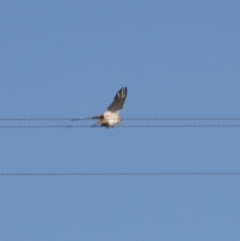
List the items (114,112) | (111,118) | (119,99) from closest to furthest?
(111,118) → (114,112) → (119,99)

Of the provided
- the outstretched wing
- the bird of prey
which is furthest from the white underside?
the outstretched wing

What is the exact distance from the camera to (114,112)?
2294 centimetres

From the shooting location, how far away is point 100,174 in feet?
53.5

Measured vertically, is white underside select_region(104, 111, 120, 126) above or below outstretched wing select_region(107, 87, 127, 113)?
below

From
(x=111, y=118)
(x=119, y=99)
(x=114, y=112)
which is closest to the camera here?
(x=111, y=118)

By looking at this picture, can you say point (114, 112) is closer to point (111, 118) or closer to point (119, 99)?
point (119, 99)

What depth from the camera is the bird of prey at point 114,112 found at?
21.7m

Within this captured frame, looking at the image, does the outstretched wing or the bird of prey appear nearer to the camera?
the bird of prey

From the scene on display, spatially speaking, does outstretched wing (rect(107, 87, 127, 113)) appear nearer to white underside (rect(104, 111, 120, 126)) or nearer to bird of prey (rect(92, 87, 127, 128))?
bird of prey (rect(92, 87, 127, 128))

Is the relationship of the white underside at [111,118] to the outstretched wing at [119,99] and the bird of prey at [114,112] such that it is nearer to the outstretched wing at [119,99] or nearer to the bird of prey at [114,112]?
the bird of prey at [114,112]

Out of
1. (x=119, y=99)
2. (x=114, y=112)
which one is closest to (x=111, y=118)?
(x=114, y=112)

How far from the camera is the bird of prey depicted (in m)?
21.7

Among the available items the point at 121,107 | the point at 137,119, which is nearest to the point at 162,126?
the point at 137,119

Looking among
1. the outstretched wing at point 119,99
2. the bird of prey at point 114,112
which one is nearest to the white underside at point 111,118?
the bird of prey at point 114,112
